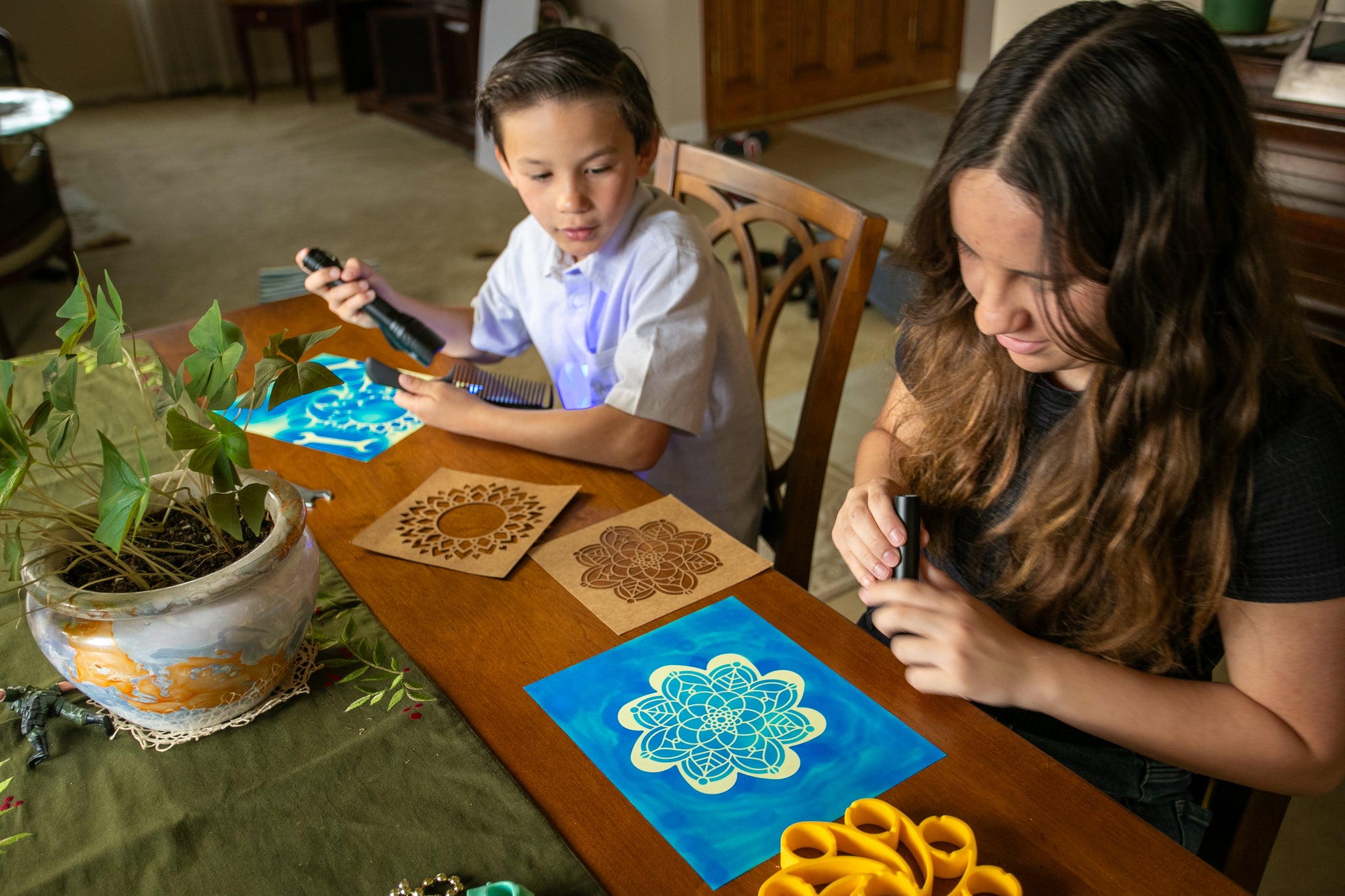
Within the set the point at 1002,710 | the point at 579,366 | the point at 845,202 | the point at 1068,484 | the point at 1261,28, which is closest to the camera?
the point at 1068,484

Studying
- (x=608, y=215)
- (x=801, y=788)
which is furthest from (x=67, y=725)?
(x=608, y=215)

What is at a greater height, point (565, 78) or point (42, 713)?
point (565, 78)

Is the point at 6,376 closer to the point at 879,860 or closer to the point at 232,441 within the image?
the point at 232,441

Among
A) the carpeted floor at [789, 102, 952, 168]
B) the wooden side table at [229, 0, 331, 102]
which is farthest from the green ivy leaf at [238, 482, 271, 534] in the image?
the wooden side table at [229, 0, 331, 102]

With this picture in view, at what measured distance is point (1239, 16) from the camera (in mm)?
1917

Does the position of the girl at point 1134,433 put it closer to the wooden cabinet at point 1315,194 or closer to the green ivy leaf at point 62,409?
the green ivy leaf at point 62,409

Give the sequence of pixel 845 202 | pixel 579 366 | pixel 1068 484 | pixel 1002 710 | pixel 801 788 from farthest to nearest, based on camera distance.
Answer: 1. pixel 579 366
2. pixel 845 202
3. pixel 1002 710
4. pixel 1068 484
5. pixel 801 788

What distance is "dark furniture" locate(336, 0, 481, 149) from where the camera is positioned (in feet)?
15.8

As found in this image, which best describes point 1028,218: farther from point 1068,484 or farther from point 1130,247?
point 1068,484

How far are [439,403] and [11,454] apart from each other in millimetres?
493

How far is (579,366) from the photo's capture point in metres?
1.34

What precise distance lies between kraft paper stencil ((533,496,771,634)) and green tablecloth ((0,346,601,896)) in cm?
16

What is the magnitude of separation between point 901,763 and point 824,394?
627mm

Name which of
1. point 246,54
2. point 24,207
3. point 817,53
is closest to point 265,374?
point 24,207
